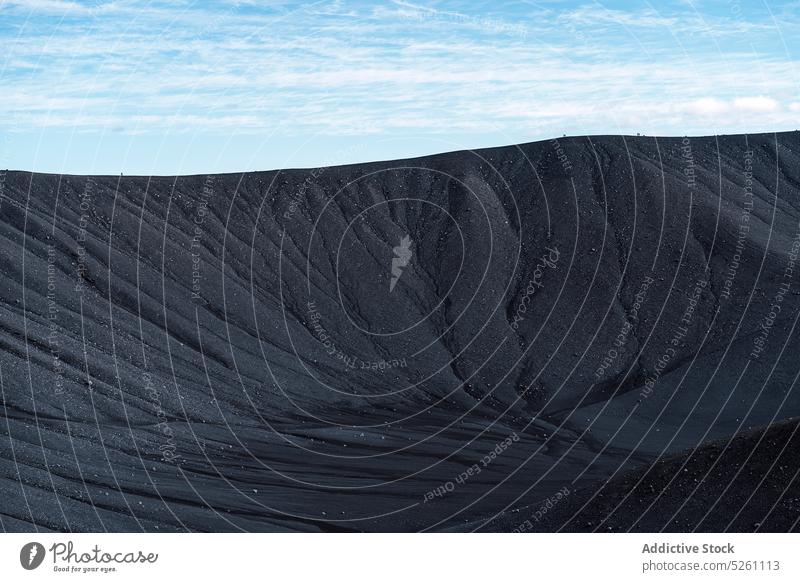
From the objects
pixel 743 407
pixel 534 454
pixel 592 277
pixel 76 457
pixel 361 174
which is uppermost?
pixel 361 174

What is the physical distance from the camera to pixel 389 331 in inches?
1538

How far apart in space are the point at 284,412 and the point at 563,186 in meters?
21.0

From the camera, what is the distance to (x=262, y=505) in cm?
2125

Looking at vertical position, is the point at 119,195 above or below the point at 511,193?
below

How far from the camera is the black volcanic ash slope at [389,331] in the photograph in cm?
2283

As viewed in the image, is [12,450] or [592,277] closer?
[12,450]

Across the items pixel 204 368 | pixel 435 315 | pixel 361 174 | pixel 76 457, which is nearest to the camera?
pixel 76 457

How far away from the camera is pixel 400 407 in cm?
3275

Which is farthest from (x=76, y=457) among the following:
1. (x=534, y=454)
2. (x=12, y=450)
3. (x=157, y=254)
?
(x=157, y=254)

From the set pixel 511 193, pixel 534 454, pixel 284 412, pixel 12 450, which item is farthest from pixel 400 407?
pixel 511 193

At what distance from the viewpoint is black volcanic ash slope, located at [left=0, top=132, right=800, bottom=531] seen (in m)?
22.8

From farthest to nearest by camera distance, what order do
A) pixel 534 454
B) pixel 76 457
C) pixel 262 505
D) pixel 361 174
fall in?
pixel 361 174, pixel 534 454, pixel 76 457, pixel 262 505

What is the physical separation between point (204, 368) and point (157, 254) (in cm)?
966

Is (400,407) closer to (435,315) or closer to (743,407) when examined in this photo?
(435,315)
